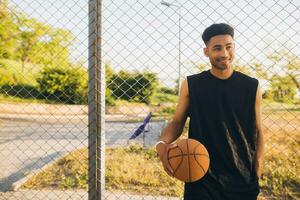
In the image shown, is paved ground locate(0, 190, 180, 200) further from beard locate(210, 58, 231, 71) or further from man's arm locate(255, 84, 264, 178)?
beard locate(210, 58, 231, 71)

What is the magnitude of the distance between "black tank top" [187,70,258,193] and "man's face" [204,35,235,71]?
125 mm

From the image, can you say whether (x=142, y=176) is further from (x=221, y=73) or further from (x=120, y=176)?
(x=221, y=73)

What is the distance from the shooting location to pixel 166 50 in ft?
11.3

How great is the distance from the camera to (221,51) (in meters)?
2.46

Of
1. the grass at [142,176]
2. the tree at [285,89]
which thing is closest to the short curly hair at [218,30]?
the grass at [142,176]

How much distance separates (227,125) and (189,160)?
1.31ft

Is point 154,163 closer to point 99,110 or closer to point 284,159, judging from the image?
point 284,159

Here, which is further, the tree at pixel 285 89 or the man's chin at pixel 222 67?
the tree at pixel 285 89

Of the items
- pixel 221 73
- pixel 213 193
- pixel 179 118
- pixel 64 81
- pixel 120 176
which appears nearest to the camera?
pixel 213 193

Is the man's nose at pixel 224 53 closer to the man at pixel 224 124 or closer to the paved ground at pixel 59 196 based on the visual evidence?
the man at pixel 224 124

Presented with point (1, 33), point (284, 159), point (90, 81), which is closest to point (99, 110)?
point (90, 81)

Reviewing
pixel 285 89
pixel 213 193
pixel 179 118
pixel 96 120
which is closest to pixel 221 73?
pixel 179 118

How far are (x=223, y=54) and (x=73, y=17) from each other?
190cm

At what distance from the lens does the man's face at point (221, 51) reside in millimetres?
2453
